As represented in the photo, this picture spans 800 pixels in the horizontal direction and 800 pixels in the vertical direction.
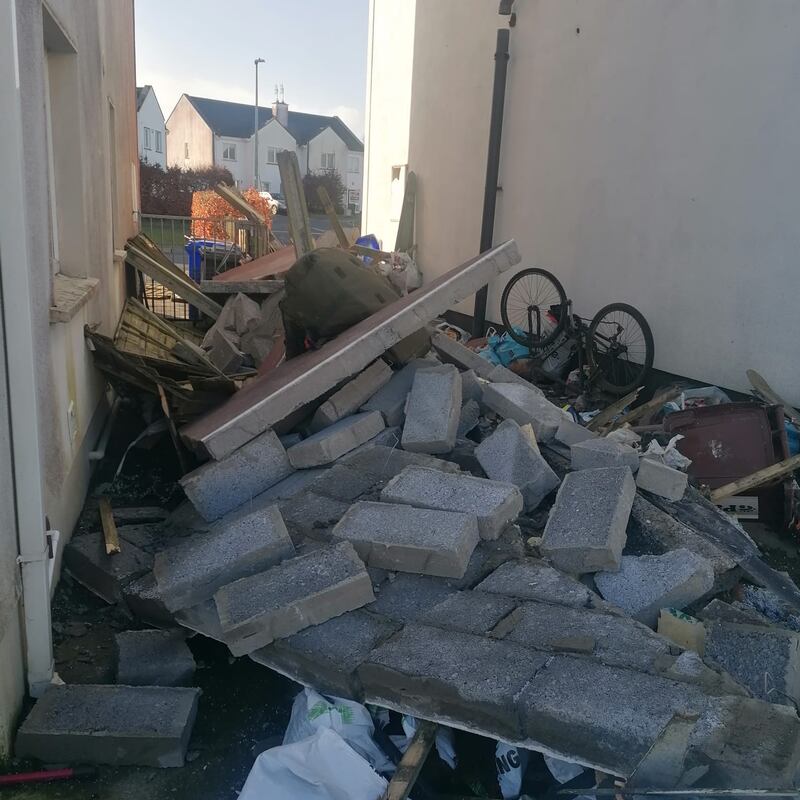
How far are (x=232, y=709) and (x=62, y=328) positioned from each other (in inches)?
88.5

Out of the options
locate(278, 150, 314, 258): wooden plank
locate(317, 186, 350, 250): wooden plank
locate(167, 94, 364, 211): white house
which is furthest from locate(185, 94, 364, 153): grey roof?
locate(278, 150, 314, 258): wooden plank

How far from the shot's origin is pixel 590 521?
3436 millimetres

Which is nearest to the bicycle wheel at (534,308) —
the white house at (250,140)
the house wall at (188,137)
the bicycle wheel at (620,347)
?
the bicycle wheel at (620,347)

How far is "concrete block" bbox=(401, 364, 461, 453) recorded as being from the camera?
423 centimetres

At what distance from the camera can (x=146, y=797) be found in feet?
8.58

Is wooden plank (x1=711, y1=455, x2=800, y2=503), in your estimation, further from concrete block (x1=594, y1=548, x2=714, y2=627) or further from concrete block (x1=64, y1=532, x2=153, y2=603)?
concrete block (x1=64, y1=532, x2=153, y2=603)

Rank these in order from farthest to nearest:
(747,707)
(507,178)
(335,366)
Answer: (507,178) < (335,366) < (747,707)

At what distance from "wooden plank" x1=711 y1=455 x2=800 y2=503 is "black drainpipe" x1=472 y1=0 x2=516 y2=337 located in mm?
5589

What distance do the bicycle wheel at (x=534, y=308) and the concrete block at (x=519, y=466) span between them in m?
4.47

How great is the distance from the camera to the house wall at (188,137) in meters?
51.3

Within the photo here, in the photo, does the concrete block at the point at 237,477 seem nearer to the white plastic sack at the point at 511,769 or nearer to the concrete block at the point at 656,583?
the concrete block at the point at 656,583

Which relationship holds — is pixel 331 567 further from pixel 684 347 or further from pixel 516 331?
pixel 516 331

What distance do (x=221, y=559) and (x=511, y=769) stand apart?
156cm

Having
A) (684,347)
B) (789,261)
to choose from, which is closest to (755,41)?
(789,261)
